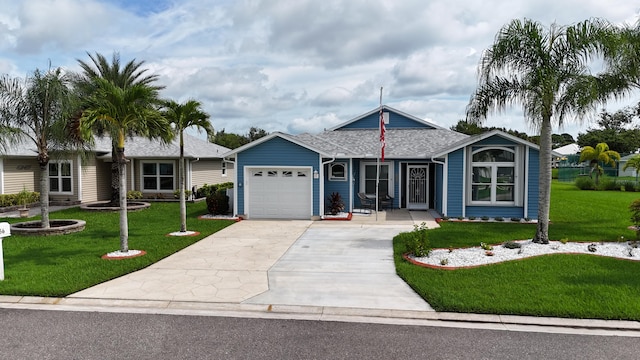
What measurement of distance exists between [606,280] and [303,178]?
425 inches

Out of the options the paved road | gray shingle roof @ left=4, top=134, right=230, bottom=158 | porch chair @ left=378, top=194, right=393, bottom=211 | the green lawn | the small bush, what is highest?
gray shingle roof @ left=4, top=134, right=230, bottom=158

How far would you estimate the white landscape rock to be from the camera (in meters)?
9.70

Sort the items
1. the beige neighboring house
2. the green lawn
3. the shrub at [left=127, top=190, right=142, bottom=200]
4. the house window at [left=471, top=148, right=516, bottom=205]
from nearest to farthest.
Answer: the green lawn → the house window at [left=471, top=148, right=516, bottom=205] → the beige neighboring house → the shrub at [left=127, top=190, right=142, bottom=200]

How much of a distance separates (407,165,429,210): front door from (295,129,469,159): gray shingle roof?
1.00 metres

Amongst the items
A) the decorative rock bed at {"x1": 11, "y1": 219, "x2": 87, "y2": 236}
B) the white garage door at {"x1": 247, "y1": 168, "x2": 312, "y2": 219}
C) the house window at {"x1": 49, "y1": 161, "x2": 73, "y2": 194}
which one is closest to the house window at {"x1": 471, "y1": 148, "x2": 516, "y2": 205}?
the white garage door at {"x1": 247, "y1": 168, "x2": 312, "y2": 219}

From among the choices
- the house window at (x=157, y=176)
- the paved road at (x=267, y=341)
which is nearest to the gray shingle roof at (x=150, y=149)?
the house window at (x=157, y=176)

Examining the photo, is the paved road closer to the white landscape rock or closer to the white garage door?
the white landscape rock

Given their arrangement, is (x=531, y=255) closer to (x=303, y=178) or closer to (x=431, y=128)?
(x=303, y=178)

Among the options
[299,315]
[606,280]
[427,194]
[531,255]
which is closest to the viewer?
[299,315]

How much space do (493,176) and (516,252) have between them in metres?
6.41

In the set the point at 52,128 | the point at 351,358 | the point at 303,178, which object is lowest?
the point at 351,358

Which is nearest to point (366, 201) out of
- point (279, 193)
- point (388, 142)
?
point (388, 142)

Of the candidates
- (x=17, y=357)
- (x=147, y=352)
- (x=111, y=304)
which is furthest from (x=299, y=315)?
(x=17, y=357)

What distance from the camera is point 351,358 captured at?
534 centimetres
